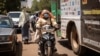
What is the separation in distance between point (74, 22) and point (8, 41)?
97.7 inches

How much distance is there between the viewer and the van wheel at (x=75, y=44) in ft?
32.9

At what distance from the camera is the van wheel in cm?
1004

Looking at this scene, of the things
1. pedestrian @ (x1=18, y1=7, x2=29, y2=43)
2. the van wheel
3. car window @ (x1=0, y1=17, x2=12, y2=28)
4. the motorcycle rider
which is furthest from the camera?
pedestrian @ (x1=18, y1=7, x2=29, y2=43)

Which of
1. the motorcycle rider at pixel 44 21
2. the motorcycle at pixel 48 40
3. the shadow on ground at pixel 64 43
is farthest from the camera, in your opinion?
the shadow on ground at pixel 64 43

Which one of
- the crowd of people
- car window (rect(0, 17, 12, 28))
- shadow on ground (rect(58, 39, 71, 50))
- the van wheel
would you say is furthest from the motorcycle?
shadow on ground (rect(58, 39, 71, 50))

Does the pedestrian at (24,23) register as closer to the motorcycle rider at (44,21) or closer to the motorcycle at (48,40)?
the motorcycle rider at (44,21)

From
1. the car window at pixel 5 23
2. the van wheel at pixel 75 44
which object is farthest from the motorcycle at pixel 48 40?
the car window at pixel 5 23

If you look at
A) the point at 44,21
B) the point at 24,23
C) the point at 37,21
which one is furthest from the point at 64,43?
the point at 44,21

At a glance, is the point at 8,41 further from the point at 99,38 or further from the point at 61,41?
the point at 61,41

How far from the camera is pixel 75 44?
35.4 feet

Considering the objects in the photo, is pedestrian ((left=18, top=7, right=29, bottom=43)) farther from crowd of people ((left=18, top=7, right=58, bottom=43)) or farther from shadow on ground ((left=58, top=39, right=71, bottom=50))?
shadow on ground ((left=58, top=39, right=71, bottom=50))

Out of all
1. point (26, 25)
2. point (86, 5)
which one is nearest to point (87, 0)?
point (86, 5)

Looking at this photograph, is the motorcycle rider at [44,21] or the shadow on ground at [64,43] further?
the shadow on ground at [64,43]

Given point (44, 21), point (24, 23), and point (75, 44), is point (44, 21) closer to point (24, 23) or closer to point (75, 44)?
point (75, 44)
